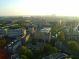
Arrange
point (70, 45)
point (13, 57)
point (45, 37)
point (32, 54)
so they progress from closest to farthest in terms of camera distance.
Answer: point (13, 57), point (32, 54), point (70, 45), point (45, 37)

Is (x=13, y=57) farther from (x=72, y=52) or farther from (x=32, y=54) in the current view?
(x=72, y=52)

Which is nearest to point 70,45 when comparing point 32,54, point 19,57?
point 32,54

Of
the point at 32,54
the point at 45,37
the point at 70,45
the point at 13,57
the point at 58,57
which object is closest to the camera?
the point at 58,57

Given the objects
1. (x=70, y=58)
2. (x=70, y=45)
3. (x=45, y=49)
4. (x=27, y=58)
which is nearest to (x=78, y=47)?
(x=70, y=45)

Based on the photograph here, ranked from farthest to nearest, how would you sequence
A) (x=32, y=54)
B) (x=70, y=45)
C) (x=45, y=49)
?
(x=70, y=45) < (x=45, y=49) < (x=32, y=54)

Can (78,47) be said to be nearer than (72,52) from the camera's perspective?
No

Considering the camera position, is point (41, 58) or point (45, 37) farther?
point (45, 37)

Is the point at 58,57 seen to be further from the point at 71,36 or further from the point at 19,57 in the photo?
the point at 71,36

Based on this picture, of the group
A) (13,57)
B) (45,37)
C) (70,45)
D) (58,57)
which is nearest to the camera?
(58,57)
